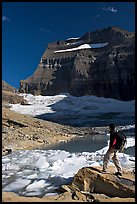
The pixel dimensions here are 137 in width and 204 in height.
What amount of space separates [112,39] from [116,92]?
41621 mm

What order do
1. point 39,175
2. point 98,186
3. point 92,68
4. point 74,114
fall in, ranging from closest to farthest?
1. point 98,186
2. point 39,175
3. point 74,114
4. point 92,68

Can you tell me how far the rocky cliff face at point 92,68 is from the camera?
12144cm

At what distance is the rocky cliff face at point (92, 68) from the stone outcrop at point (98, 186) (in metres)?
111

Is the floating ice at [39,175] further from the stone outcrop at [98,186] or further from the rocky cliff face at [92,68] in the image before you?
the rocky cliff face at [92,68]

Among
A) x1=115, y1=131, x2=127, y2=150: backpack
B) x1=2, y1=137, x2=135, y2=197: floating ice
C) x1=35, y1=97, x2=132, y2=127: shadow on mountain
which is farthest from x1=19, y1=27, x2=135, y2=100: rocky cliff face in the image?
x1=115, y1=131, x2=127, y2=150: backpack

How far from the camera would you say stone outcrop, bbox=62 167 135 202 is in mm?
8086

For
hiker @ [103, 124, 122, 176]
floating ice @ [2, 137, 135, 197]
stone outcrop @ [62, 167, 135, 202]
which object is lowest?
floating ice @ [2, 137, 135, 197]

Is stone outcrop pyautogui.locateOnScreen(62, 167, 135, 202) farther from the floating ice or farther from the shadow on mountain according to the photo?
the shadow on mountain

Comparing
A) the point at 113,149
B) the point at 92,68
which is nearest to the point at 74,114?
the point at 92,68

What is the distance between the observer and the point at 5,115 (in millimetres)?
33188

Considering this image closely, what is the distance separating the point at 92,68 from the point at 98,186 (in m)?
127

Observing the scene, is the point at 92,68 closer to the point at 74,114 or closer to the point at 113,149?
the point at 74,114

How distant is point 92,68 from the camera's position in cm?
13438

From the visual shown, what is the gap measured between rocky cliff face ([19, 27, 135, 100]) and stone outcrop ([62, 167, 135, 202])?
111 m
